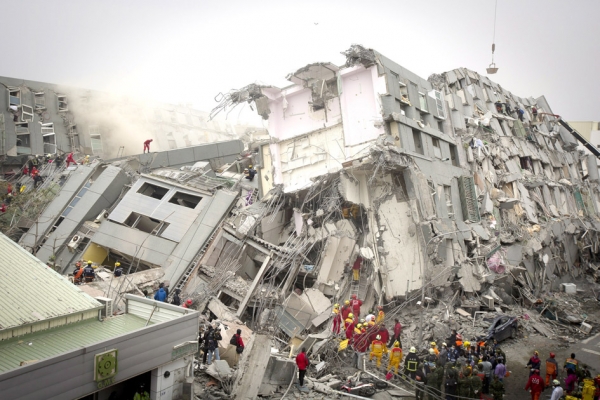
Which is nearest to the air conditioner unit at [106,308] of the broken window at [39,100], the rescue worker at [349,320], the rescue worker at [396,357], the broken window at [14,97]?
the rescue worker at [349,320]

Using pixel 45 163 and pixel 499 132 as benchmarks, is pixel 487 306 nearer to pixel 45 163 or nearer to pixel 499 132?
pixel 499 132

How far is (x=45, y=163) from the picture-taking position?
28.5 meters

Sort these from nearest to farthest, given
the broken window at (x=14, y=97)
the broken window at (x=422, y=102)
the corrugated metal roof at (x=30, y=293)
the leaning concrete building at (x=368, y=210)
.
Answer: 1. the corrugated metal roof at (x=30, y=293)
2. the leaning concrete building at (x=368, y=210)
3. the broken window at (x=422, y=102)
4. the broken window at (x=14, y=97)

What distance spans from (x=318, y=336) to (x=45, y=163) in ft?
77.2

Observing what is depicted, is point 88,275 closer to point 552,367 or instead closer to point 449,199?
point 552,367

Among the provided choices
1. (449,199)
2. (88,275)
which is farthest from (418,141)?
(88,275)

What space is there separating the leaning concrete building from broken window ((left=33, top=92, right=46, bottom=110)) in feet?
68.1

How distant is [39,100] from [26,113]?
74.7 inches

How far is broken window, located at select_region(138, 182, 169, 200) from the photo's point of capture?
21.3m

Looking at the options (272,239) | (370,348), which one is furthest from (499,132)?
(370,348)

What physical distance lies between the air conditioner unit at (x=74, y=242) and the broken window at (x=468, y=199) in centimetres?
1805

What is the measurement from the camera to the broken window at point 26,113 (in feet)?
105

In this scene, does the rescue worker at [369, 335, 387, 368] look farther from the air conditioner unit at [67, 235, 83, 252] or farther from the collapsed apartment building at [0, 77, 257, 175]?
the collapsed apartment building at [0, 77, 257, 175]

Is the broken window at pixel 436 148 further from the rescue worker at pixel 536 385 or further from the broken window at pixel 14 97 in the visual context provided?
the broken window at pixel 14 97
